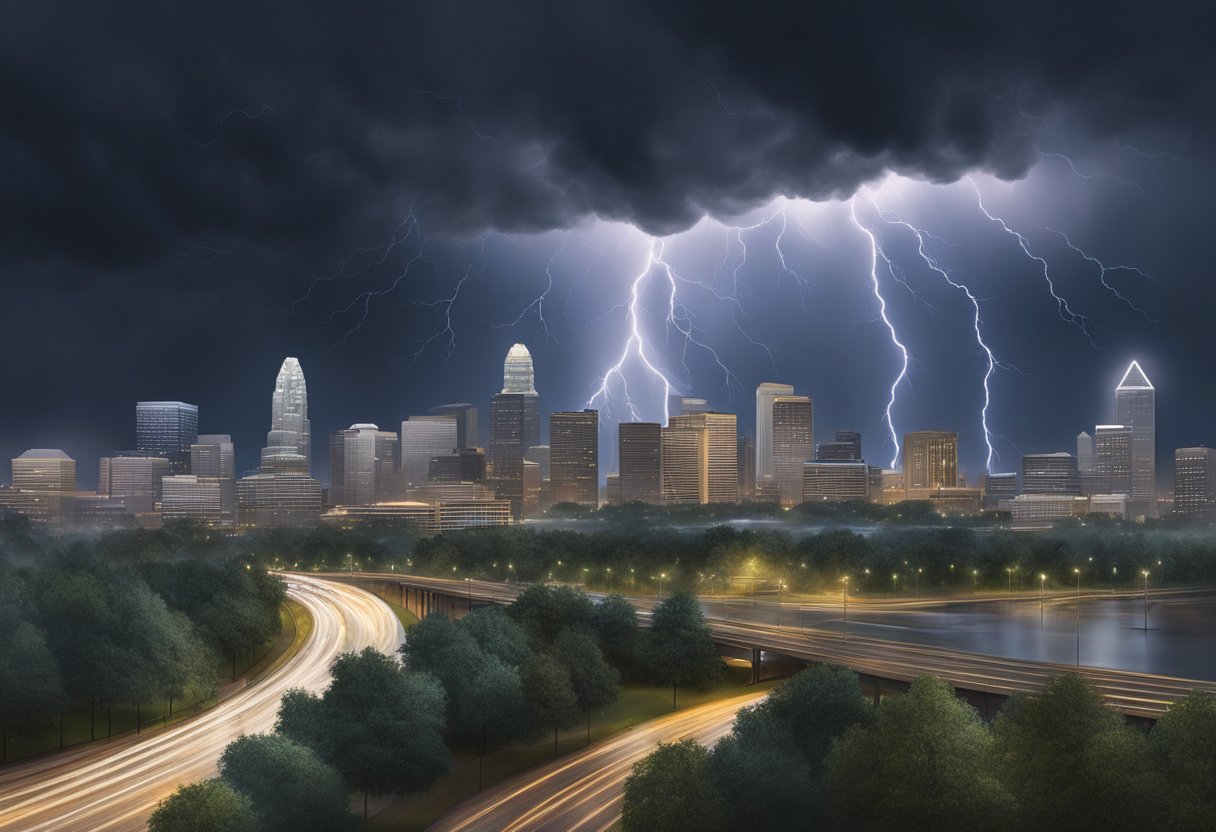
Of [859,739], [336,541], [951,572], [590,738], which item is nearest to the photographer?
[859,739]

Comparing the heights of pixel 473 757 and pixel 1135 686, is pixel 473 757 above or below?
below

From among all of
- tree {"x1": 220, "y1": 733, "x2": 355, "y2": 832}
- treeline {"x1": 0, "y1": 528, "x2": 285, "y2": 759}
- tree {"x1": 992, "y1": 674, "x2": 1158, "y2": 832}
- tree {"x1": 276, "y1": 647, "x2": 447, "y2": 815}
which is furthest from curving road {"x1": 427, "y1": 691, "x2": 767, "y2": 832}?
treeline {"x1": 0, "y1": 528, "x2": 285, "y2": 759}

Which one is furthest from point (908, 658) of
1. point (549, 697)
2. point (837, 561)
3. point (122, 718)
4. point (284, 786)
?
point (837, 561)

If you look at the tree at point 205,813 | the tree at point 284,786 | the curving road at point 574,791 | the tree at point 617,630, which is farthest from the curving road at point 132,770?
the tree at point 617,630

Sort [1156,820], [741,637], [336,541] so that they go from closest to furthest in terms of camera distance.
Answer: [1156,820]
[741,637]
[336,541]

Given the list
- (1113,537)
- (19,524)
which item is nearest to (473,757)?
(1113,537)

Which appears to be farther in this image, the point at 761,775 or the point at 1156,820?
the point at 761,775

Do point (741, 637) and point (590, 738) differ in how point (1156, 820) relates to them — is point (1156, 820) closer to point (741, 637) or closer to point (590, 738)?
point (590, 738)

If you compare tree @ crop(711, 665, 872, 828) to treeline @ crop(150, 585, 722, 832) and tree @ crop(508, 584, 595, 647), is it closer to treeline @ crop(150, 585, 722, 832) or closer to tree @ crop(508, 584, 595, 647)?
treeline @ crop(150, 585, 722, 832)
